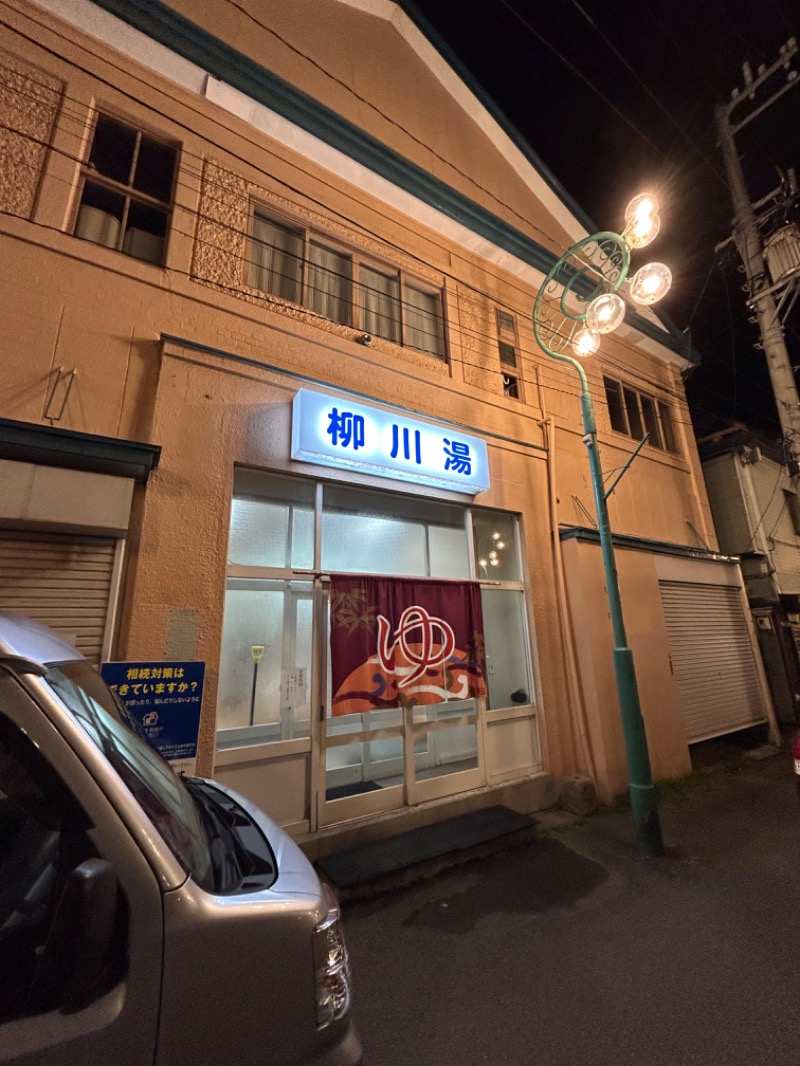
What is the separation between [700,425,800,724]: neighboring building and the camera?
9.81 metres

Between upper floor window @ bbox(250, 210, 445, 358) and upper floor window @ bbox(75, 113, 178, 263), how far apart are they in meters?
1.11

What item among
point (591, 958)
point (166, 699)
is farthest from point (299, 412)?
point (591, 958)

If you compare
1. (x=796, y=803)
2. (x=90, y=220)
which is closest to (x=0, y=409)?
(x=90, y=220)

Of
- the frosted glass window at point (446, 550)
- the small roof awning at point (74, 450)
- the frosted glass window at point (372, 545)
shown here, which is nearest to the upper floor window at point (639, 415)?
the frosted glass window at point (446, 550)

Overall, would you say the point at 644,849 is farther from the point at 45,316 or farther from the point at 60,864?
the point at 45,316

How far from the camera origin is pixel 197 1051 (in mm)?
1293

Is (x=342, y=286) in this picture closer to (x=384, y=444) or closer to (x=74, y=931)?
(x=384, y=444)

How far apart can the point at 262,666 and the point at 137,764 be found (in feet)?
11.0

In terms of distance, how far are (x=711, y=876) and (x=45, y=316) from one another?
27.6ft

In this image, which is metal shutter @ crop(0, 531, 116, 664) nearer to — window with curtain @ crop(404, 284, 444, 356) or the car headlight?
the car headlight

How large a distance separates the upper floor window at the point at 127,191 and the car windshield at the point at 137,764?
5.10m

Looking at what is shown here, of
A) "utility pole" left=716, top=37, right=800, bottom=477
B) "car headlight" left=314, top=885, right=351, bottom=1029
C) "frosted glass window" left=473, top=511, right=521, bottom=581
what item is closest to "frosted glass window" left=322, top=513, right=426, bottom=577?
"frosted glass window" left=473, top=511, right=521, bottom=581

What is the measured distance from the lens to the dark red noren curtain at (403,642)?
16.6 ft

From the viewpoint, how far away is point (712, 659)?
8422mm
